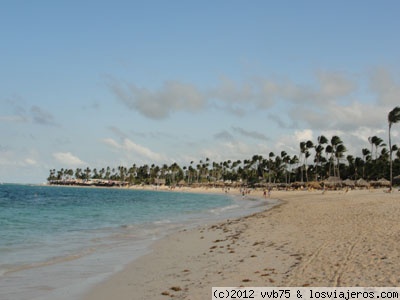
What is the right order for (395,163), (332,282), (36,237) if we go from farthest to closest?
1. (395,163)
2. (36,237)
3. (332,282)

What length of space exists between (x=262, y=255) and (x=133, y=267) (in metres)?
4.39

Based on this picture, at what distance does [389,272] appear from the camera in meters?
8.49

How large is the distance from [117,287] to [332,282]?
551cm

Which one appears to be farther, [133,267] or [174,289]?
[133,267]

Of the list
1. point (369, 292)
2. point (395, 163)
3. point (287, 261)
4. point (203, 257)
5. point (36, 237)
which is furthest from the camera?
point (395, 163)

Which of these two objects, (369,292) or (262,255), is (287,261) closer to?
(262,255)

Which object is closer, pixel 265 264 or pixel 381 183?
pixel 265 264

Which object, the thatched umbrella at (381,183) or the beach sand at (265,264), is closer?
the beach sand at (265,264)

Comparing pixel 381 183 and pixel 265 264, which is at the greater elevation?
pixel 381 183

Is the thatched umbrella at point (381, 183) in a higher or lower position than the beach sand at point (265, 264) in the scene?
higher

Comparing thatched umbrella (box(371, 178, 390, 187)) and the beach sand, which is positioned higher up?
thatched umbrella (box(371, 178, 390, 187))

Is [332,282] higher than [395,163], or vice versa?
[395,163]

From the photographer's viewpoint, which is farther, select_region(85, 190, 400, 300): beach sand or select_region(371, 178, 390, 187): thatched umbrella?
select_region(371, 178, 390, 187): thatched umbrella

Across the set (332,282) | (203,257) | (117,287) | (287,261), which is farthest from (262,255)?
(117,287)
